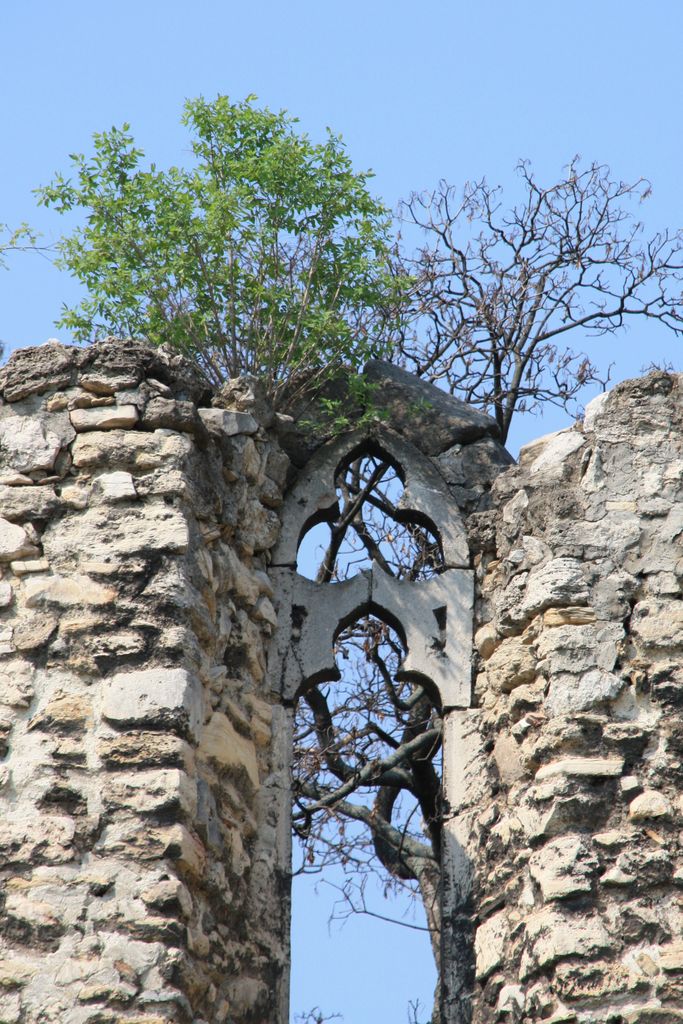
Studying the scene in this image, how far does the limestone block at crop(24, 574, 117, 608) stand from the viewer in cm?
575

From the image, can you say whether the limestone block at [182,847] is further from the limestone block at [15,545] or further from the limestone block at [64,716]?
the limestone block at [15,545]

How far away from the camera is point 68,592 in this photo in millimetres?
5785

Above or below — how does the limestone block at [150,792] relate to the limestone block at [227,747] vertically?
below

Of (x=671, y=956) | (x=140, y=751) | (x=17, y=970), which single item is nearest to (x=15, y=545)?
(x=140, y=751)

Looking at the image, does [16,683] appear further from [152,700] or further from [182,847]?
[182,847]

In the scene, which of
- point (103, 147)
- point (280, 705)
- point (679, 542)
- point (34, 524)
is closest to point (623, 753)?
point (679, 542)

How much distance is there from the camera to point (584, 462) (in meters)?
6.66

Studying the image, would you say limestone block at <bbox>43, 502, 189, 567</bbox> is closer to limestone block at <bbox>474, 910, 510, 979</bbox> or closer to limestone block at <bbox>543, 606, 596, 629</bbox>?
limestone block at <bbox>543, 606, 596, 629</bbox>

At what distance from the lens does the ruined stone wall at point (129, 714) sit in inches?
205

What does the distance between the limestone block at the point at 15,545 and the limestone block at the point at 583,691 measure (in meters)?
1.98

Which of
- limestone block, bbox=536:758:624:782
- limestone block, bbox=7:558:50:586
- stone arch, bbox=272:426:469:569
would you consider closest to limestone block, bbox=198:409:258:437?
stone arch, bbox=272:426:469:569

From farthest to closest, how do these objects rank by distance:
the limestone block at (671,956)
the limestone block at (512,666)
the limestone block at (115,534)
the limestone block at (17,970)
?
the limestone block at (512,666) < the limestone block at (115,534) < the limestone block at (671,956) < the limestone block at (17,970)

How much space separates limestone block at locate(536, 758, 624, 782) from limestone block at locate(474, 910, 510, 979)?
1.90 ft

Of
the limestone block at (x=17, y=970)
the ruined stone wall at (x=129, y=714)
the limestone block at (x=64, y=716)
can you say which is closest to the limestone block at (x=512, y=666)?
the ruined stone wall at (x=129, y=714)
